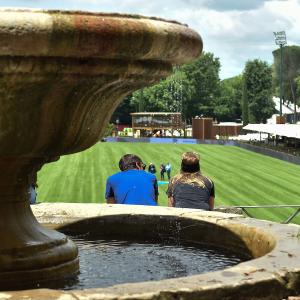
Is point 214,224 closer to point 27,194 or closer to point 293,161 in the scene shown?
point 27,194

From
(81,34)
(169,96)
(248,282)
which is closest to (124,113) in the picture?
(169,96)

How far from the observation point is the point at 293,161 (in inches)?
1999

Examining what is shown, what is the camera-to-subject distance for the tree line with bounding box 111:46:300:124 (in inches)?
4798

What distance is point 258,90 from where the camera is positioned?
12838 cm

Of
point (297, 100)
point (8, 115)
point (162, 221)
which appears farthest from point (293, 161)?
point (297, 100)

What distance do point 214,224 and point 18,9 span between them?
375cm

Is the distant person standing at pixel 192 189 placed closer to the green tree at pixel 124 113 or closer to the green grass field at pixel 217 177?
the green grass field at pixel 217 177

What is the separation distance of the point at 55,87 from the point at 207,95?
401ft

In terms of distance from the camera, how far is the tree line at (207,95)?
400ft

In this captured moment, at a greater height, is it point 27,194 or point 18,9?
point 18,9

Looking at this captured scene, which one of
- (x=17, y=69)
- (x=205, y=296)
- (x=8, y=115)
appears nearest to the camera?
(x=205, y=296)

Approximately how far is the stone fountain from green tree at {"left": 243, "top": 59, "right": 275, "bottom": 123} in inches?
4828

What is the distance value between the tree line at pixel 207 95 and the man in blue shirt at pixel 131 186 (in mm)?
109530

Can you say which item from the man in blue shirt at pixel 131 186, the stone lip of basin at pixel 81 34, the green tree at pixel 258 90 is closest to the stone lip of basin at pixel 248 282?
the stone lip of basin at pixel 81 34
